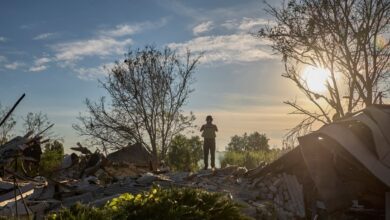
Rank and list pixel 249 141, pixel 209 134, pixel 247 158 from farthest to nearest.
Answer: pixel 249 141 < pixel 247 158 < pixel 209 134

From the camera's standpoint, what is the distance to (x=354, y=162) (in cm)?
581

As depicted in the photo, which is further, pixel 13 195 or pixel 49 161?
pixel 49 161

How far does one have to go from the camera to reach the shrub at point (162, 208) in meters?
5.00

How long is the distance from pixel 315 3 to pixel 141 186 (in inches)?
498

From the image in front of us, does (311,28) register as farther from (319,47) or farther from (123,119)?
(123,119)

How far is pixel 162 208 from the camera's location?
5.66m

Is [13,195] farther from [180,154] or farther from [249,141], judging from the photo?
[249,141]

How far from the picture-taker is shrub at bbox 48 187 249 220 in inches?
197

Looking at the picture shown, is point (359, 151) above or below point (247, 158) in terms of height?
below

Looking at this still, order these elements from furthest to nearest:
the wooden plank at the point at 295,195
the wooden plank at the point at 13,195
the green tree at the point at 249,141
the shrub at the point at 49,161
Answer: the green tree at the point at 249,141, the shrub at the point at 49,161, the wooden plank at the point at 13,195, the wooden plank at the point at 295,195

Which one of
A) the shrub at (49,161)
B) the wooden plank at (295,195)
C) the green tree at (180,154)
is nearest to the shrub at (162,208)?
the wooden plank at (295,195)

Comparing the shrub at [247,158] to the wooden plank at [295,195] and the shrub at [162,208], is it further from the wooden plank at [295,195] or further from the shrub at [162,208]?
the shrub at [162,208]

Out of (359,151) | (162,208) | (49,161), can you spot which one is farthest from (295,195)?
(49,161)

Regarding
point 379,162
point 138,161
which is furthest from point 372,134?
point 138,161
